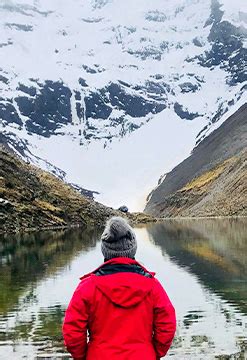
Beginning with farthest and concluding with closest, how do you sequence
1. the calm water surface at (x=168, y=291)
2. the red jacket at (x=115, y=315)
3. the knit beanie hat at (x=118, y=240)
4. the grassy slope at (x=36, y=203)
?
the grassy slope at (x=36, y=203), the calm water surface at (x=168, y=291), the knit beanie hat at (x=118, y=240), the red jacket at (x=115, y=315)

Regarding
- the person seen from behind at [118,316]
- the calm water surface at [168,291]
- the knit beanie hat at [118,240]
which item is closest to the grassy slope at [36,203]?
the calm water surface at [168,291]

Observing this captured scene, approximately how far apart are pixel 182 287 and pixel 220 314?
7.53 meters

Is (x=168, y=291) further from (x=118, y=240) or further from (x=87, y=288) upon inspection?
(x=87, y=288)

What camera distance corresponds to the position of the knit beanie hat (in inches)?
331

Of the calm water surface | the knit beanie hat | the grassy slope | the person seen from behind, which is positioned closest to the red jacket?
the person seen from behind

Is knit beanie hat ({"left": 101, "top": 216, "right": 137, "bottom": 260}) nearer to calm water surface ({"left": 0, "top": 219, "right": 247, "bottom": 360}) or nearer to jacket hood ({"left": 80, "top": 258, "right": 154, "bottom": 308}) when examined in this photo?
jacket hood ({"left": 80, "top": 258, "right": 154, "bottom": 308})

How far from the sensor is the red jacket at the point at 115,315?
791 centimetres

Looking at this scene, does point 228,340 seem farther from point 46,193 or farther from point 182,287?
point 46,193

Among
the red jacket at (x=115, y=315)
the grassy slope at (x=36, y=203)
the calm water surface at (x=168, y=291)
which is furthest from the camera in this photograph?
the grassy slope at (x=36, y=203)

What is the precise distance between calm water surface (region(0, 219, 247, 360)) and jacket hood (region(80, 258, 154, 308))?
7.56m

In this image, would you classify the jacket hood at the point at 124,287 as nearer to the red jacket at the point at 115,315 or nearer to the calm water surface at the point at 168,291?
the red jacket at the point at 115,315

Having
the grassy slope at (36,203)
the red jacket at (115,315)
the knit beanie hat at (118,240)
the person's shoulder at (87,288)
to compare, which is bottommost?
the red jacket at (115,315)

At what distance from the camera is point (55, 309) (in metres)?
23.1

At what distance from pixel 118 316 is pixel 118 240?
0.96 meters
